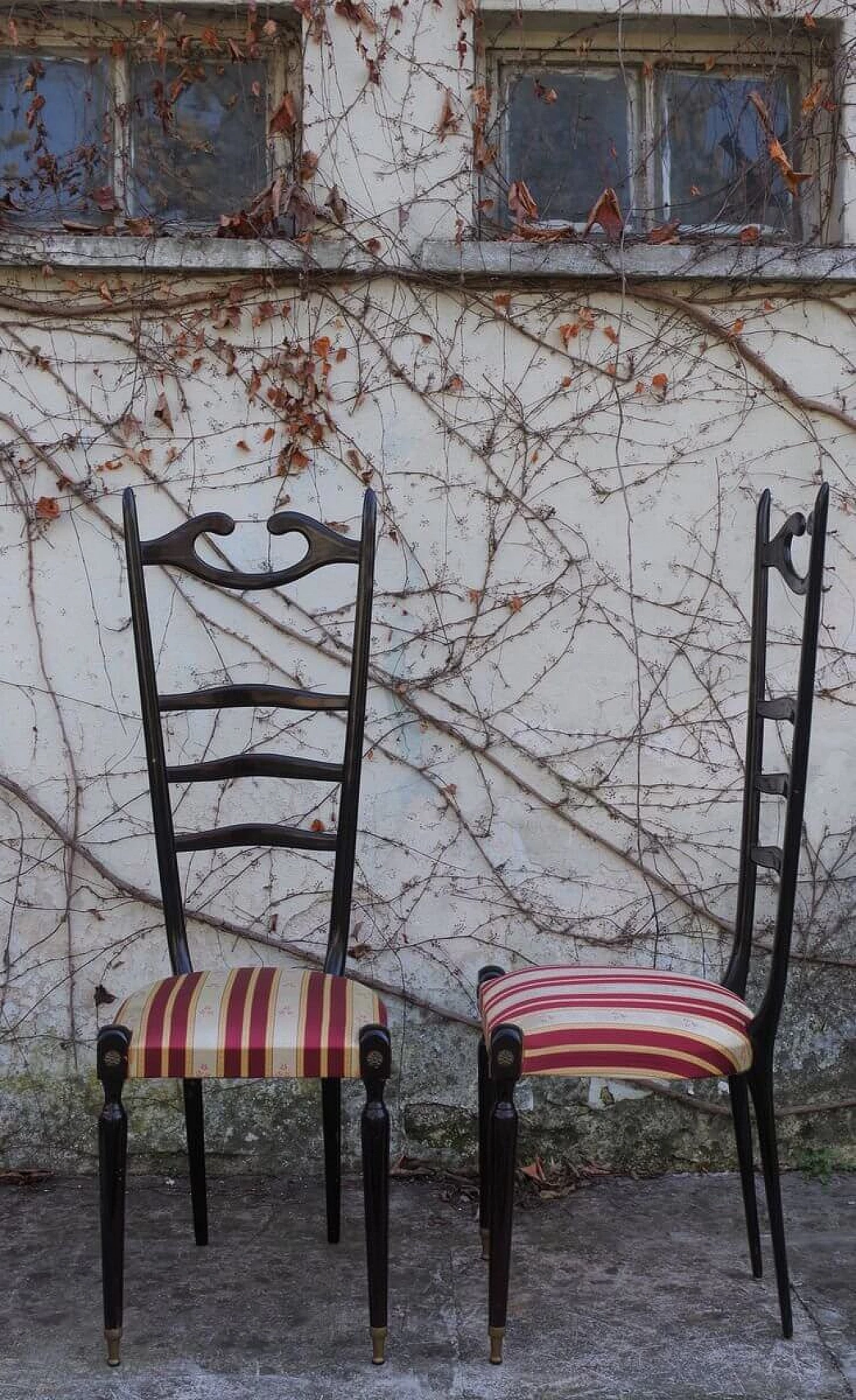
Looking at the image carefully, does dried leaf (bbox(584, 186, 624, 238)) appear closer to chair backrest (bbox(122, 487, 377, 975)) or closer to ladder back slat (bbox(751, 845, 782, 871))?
chair backrest (bbox(122, 487, 377, 975))

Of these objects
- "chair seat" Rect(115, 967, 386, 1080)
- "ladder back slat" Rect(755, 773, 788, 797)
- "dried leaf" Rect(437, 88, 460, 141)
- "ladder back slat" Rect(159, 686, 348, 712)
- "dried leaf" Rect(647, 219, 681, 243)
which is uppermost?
"dried leaf" Rect(437, 88, 460, 141)

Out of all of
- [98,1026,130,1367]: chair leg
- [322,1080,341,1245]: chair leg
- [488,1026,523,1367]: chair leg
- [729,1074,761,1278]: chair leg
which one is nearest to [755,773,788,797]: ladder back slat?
[729,1074,761,1278]: chair leg

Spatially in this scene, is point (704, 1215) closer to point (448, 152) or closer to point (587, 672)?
point (587, 672)

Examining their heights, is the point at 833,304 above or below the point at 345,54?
below

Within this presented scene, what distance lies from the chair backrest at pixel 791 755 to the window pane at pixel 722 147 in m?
0.88

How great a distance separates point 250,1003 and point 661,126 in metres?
2.05

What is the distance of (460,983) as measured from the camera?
8.56 ft

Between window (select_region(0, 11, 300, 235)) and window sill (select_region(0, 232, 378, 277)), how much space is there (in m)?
0.16

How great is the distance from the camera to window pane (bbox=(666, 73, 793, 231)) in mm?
2777

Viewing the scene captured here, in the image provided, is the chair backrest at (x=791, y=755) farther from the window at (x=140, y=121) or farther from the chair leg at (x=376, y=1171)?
the window at (x=140, y=121)

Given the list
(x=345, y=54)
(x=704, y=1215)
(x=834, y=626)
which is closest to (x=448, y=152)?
(x=345, y=54)

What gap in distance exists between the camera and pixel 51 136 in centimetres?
272

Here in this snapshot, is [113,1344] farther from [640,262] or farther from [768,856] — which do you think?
[640,262]

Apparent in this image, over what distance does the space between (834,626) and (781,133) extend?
107 cm
